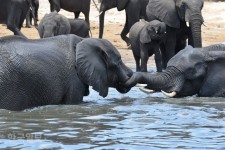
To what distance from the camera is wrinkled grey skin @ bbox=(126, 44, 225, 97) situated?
34.8 ft

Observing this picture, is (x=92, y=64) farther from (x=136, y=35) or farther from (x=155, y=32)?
(x=136, y=35)

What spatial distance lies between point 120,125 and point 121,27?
18007mm

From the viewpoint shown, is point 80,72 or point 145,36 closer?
point 80,72

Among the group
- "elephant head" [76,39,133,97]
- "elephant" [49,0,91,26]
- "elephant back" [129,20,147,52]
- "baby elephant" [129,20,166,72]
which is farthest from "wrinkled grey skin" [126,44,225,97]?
"elephant" [49,0,91,26]

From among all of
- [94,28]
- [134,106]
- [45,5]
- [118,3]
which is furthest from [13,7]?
[45,5]

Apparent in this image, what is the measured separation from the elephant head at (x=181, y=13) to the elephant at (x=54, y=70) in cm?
488

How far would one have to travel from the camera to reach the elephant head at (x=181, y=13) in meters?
14.9

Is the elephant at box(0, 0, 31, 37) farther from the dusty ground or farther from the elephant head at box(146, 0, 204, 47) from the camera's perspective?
the elephant head at box(146, 0, 204, 47)

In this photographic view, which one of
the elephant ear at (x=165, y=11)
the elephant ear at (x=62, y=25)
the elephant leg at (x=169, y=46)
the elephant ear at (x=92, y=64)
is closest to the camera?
the elephant ear at (x=92, y=64)

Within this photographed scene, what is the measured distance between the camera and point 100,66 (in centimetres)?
988

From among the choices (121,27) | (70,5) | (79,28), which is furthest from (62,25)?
(121,27)

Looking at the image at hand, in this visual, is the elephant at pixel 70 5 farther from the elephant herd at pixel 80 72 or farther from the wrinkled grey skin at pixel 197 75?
the wrinkled grey skin at pixel 197 75

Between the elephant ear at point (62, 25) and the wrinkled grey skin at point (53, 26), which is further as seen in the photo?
the elephant ear at point (62, 25)

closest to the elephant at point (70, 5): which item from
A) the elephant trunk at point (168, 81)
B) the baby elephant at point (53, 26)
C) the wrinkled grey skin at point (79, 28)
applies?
the wrinkled grey skin at point (79, 28)
